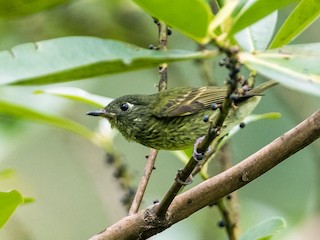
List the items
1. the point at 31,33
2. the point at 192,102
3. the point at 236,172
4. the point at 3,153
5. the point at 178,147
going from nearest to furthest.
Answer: the point at 236,172 → the point at 178,147 → the point at 192,102 → the point at 3,153 → the point at 31,33

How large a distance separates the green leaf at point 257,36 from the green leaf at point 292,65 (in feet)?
1.04

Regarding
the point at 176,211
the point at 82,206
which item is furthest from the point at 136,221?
the point at 82,206

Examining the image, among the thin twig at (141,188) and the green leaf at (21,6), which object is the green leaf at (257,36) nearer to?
the thin twig at (141,188)

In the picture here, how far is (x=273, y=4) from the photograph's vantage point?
63.6 inches

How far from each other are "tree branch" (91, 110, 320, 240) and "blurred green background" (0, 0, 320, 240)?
3.36 feet

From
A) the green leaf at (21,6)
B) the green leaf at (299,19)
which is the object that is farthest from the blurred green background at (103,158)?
the green leaf at (299,19)

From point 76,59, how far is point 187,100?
85.0 inches

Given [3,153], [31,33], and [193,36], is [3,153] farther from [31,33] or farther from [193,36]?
[193,36]

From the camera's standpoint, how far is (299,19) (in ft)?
6.90

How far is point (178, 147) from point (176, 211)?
1088mm

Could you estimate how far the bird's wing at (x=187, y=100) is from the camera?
3715 millimetres

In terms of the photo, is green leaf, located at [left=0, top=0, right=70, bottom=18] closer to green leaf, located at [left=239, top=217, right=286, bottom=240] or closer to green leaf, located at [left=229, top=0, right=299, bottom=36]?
green leaf, located at [left=239, top=217, right=286, bottom=240]

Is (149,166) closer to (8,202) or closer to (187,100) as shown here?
(8,202)

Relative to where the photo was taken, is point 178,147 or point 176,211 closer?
point 176,211
